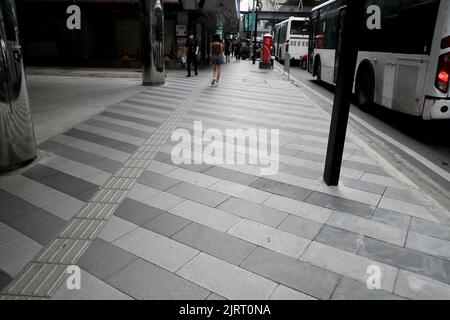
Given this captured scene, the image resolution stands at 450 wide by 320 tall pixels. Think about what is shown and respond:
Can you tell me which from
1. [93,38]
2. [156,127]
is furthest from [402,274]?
[93,38]

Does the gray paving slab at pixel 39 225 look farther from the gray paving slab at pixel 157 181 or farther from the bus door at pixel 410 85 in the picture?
the bus door at pixel 410 85

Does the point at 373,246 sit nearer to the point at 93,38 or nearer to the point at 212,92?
the point at 212,92

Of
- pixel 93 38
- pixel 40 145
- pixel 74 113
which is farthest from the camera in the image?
pixel 93 38

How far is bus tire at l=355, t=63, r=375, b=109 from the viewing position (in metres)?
9.15

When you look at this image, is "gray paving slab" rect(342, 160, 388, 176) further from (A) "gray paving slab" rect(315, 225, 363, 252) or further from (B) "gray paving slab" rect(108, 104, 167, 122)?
(B) "gray paving slab" rect(108, 104, 167, 122)

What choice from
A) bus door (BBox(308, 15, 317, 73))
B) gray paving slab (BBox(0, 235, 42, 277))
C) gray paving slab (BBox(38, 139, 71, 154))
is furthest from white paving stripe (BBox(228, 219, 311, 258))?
bus door (BBox(308, 15, 317, 73))

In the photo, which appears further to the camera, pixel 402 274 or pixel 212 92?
pixel 212 92

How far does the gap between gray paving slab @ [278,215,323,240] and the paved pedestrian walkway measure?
11 millimetres

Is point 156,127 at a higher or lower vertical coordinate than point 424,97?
lower

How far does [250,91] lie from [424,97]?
6776 mm

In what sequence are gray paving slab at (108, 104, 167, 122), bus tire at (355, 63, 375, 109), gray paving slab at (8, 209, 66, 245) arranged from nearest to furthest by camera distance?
gray paving slab at (8, 209, 66, 245), gray paving slab at (108, 104, 167, 122), bus tire at (355, 63, 375, 109)

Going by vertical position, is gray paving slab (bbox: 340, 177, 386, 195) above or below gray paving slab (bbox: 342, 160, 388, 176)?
below

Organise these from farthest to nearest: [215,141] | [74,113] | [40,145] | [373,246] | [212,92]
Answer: [212,92] → [74,113] → [215,141] → [40,145] → [373,246]

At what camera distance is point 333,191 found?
14.5 ft
